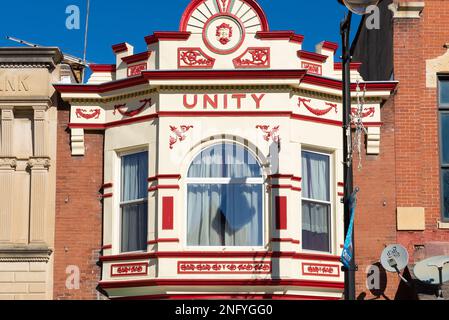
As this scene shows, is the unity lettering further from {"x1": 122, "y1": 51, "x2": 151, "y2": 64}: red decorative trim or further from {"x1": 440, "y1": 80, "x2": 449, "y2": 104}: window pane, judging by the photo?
{"x1": 440, "y1": 80, "x2": 449, "y2": 104}: window pane

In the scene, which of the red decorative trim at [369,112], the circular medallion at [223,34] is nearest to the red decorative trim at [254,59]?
the circular medallion at [223,34]

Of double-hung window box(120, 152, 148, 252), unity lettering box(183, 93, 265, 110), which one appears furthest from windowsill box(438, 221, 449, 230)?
double-hung window box(120, 152, 148, 252)

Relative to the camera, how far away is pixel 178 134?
18734 mm

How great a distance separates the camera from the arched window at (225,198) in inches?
725

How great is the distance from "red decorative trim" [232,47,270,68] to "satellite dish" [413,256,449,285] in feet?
16.2

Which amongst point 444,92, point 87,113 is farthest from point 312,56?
point 87,113

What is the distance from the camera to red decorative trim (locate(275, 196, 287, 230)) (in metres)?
18.2

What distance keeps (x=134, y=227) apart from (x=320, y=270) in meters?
3.78

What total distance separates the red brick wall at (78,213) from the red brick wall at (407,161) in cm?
533

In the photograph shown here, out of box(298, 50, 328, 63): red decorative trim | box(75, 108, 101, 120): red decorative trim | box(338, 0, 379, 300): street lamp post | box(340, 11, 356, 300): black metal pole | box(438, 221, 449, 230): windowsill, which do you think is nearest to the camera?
box(338, 0, 379, 300): street lamp post

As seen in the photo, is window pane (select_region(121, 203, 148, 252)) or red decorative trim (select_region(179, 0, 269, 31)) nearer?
window pane (select_region(121, 203, 148, 252))

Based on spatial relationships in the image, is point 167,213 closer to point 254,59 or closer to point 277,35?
point 254,59
